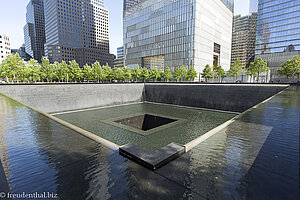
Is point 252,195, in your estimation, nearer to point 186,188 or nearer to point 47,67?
point 186,188

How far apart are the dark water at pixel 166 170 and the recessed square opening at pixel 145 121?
35.6 feet

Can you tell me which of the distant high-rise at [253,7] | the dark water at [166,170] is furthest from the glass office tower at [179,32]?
the dark water at [166,170]

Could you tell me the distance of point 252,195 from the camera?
231 centimetres

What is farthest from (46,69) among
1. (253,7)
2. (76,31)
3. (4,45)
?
(253,7)

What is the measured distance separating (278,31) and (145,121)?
81492mm

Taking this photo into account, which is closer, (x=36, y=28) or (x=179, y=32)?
(x=179, y=32)

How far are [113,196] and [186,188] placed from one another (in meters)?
1.18

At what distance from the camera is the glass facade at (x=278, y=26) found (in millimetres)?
63250

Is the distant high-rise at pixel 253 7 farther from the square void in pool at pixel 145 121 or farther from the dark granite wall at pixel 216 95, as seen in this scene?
the square void in pool at pixel 145 121

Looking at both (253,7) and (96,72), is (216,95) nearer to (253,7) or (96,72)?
(96,72)

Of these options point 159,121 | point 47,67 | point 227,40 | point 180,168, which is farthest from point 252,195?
point 227,40

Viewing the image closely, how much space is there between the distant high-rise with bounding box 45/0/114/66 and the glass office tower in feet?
188

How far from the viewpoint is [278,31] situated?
2640 inches

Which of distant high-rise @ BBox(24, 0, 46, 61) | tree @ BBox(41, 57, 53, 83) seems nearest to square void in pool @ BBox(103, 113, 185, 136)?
tree @ BBox(41, 57, 53, 83)
